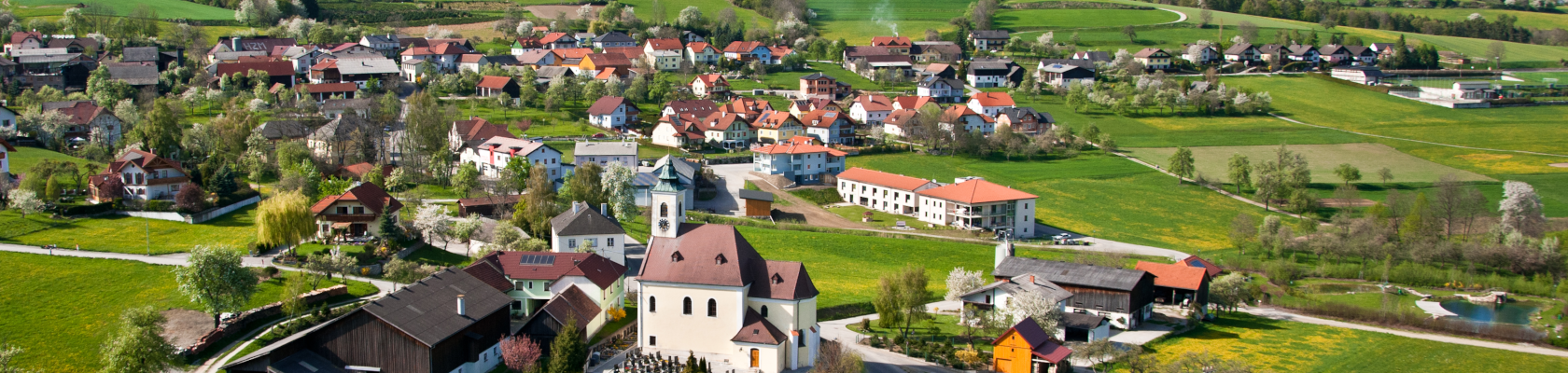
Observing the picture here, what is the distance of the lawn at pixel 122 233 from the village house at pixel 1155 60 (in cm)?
10106

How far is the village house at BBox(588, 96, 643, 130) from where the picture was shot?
93.6 m

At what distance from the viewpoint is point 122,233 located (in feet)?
168

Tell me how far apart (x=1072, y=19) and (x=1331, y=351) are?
4633 inches

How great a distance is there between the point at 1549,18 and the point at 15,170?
181297mm

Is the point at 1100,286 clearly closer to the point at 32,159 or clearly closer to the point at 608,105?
the point at 608,105

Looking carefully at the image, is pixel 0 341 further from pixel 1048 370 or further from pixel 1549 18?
pixel 1549 18

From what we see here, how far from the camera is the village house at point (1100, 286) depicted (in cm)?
4756

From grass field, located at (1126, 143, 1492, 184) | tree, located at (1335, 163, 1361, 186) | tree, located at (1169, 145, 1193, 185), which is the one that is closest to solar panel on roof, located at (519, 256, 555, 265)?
tree, located at (1169, 145, 1193, 185)

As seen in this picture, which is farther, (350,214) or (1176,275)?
(350,214)

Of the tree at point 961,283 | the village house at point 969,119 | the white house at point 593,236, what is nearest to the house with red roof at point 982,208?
the tree at point 961,283

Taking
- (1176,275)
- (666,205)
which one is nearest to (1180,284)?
(1176,275)

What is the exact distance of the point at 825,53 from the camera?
136 metres

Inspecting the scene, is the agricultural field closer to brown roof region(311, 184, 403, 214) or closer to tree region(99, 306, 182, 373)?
brown roof region(311, 184, 403, 214)

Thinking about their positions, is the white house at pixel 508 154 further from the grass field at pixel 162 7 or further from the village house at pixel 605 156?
the grass field at pixel 162 7
